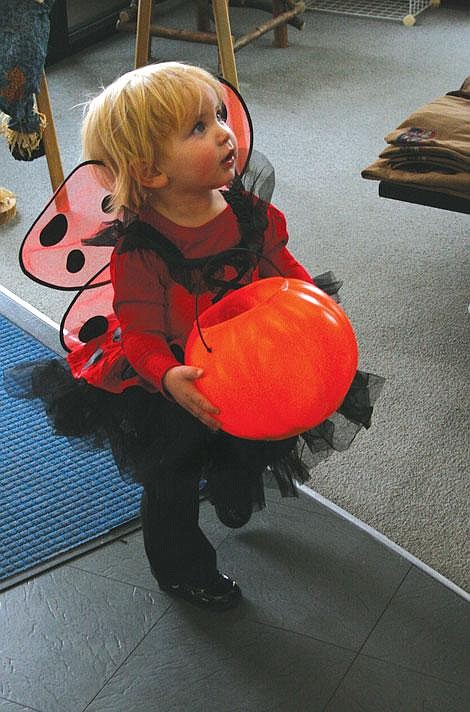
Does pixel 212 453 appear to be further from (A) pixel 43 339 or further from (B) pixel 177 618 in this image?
(A) pixel 43 339

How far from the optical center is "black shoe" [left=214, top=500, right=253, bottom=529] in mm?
1531

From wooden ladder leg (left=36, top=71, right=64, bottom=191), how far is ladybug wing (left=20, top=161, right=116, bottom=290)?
117 centimetres

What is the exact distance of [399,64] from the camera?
142 inches

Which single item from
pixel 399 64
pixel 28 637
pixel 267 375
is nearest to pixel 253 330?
pixel 267 375

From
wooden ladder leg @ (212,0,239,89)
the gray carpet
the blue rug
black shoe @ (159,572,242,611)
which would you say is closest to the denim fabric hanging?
the gray carpet

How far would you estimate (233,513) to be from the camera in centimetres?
158

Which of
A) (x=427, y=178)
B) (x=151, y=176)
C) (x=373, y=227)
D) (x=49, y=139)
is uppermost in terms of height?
(x=151, y=176)

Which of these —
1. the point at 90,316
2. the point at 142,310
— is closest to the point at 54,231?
the point at 90,316

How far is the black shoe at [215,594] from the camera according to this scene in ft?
4.95

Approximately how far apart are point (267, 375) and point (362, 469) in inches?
27.0

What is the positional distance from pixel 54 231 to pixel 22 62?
105 centimetres

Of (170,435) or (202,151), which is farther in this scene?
(170,435)

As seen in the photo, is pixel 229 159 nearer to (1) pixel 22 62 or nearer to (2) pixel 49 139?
(1) pixel 22 62

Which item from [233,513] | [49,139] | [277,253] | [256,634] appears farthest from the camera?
[49,139]
